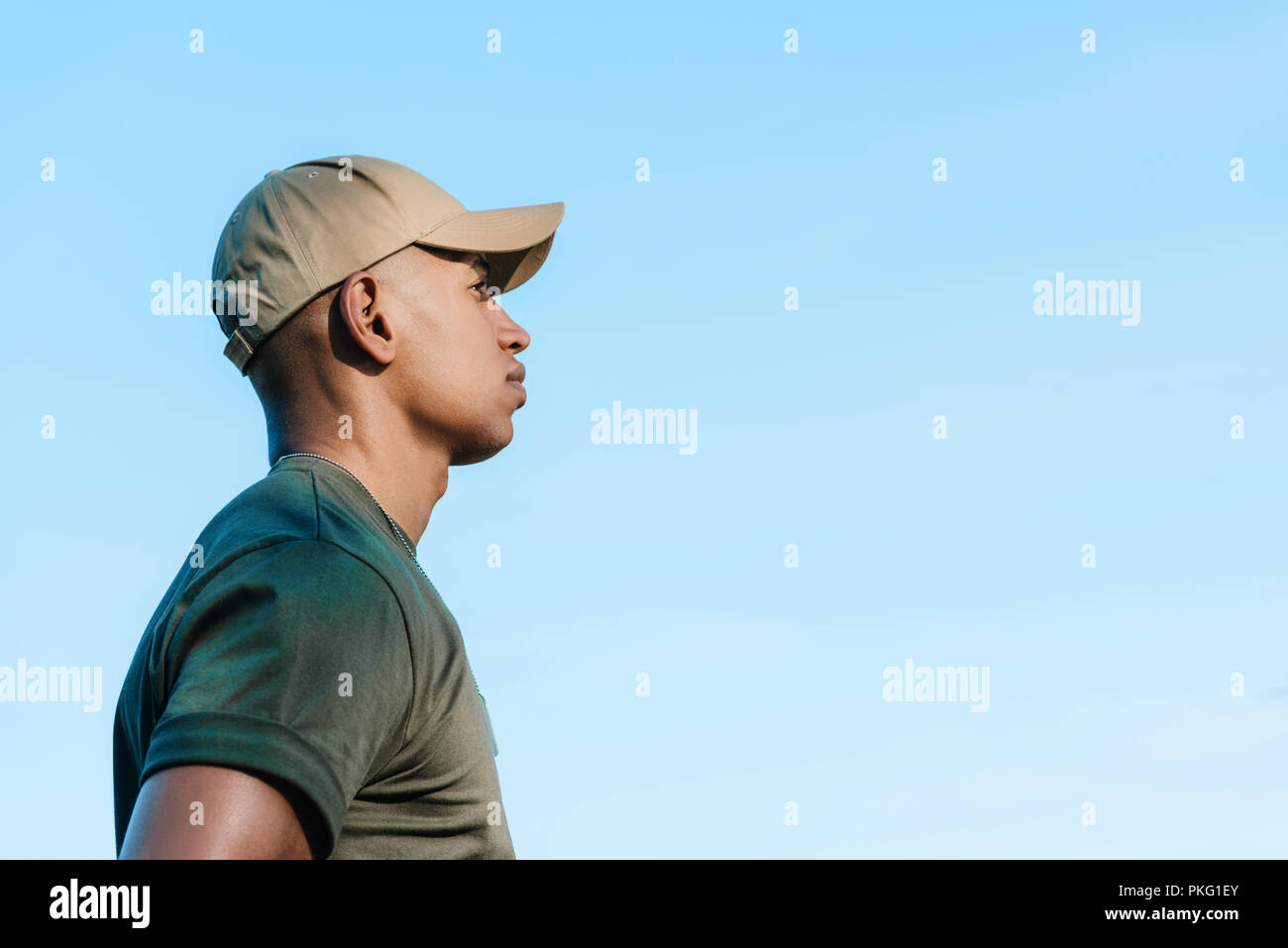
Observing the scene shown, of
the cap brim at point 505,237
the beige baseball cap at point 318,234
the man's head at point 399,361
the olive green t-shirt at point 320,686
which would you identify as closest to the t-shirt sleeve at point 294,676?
the olive green t-shirt at point 320,686

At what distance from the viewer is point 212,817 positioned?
2480mm

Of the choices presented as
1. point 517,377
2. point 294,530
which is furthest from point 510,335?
point 294,530

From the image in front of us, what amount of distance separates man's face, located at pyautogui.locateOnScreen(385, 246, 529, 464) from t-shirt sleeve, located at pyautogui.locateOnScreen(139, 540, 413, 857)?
0.86 metres

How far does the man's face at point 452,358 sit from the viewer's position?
146 inches

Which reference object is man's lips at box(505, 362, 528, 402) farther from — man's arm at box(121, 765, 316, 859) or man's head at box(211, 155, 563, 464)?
man's arm at box(121, 765, 316, 859)

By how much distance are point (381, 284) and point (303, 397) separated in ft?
1.19

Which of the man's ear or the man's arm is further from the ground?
the man's ear

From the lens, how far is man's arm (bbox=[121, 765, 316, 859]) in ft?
8.05

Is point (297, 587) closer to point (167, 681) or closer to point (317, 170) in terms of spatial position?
point (167, 681)

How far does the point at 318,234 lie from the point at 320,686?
149 cm

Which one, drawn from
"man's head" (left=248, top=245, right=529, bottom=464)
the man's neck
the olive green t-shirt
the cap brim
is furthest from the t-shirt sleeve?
the cap brim

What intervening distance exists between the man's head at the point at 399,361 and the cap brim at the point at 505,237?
6 cm

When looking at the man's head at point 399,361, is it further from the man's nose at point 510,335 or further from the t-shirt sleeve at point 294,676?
the t-shirt sleeve at point 294,676
